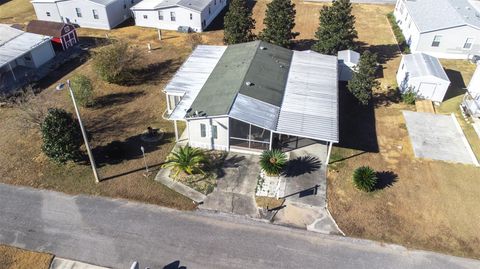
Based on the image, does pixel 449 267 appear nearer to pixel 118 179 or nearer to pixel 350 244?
pixel 350 244

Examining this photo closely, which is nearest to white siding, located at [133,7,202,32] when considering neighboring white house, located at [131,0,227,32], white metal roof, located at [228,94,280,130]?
neighboring white house, located at [131,0,227,32]

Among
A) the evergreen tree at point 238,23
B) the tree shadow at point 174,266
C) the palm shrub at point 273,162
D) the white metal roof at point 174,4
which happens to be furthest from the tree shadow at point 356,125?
the white metal roof at point 174,4

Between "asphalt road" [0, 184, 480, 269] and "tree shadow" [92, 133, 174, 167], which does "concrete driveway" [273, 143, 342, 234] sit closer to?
"asphalt road" [0, 184, 480, 269]

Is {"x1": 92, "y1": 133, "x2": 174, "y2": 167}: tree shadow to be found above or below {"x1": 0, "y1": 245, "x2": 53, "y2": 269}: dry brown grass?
above

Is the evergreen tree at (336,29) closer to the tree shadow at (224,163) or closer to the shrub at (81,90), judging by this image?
the tree shadow at (224,163)

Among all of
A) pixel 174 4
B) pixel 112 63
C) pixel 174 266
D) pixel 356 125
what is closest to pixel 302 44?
pixel 174 4

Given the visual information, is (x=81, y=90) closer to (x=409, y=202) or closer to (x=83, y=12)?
(x=83, y=12)

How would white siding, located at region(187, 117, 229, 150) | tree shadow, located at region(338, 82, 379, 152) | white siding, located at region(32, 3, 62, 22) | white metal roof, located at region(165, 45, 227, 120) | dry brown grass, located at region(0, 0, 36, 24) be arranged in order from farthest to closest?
dry brown grass, located at region(0, 0, 36, 24) < white siding, located at region(32, 3, 62, 22) < tree shadow, located at region(338, 82, 379, 152) < white metal roof, located at region(165, 45, 227, 120) < white siding, located at region(187, 117, 229, 150)

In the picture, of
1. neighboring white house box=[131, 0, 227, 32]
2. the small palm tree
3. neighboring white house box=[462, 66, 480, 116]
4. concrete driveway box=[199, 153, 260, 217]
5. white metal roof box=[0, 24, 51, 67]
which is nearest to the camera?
concrete driveway box=[199, 153, 260, 217]
